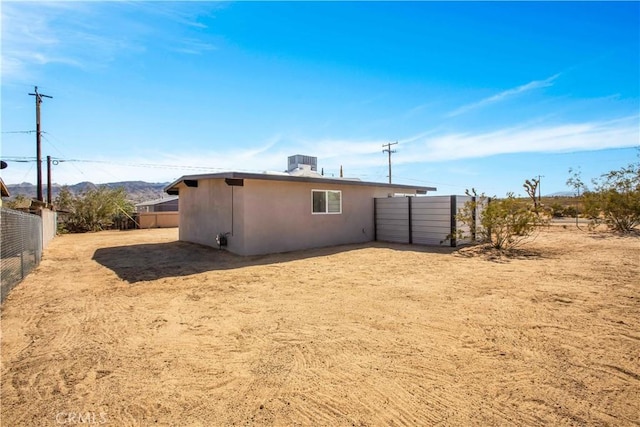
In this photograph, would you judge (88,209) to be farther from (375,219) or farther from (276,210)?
(375,219)

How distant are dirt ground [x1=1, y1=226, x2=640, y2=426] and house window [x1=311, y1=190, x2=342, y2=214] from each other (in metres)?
4.76

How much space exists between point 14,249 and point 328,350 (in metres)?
6.29

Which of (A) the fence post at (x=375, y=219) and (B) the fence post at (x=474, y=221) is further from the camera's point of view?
(A) the fence post at (x=375, y=219)

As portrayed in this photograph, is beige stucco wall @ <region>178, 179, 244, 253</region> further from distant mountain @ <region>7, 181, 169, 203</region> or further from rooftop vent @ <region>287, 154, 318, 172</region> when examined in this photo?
distant mountain @ <region>7, 181, 169, 203</region>

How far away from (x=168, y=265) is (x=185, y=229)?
17.9 feet

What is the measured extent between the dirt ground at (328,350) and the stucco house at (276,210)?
3.20 m

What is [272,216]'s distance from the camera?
10.0m

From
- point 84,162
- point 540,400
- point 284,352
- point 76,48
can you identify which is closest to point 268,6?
point 76,48

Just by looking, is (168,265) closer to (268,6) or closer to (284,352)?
(284,352)

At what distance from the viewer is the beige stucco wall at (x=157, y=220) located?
23297 millimetres

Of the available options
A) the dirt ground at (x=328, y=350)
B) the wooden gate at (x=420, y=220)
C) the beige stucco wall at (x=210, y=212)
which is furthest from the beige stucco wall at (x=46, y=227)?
the wooden gate at (x=420, y=220)

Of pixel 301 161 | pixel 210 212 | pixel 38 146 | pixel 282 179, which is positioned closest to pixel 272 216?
pixel 282 179

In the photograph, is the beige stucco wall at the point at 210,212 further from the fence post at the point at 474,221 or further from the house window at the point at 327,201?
the fence post at the point at 474,221

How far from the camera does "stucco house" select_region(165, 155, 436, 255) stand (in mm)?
9547
